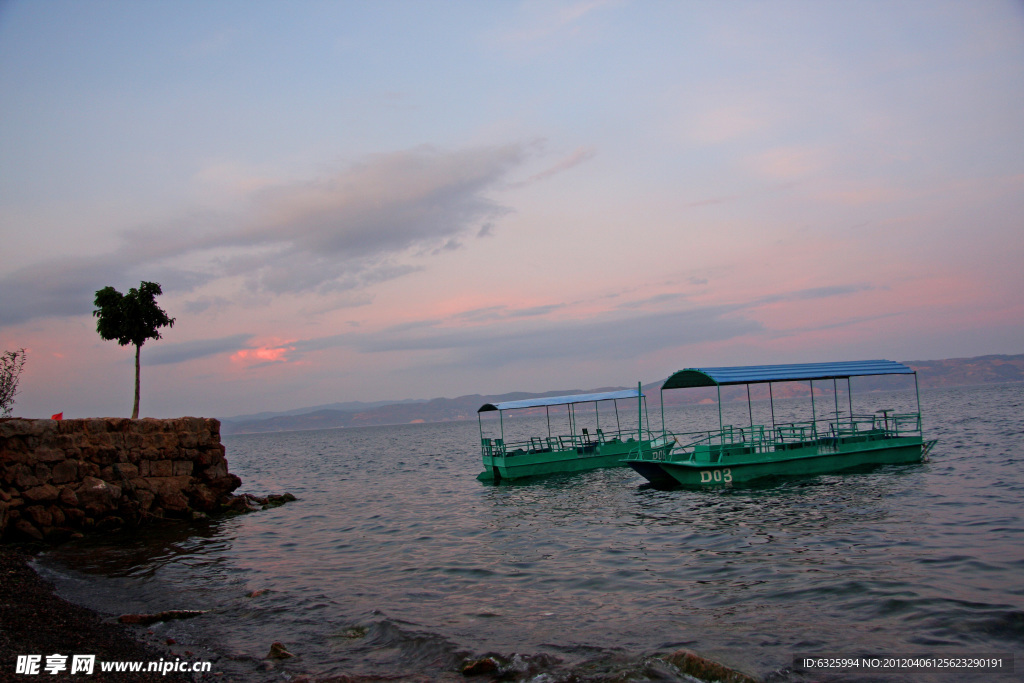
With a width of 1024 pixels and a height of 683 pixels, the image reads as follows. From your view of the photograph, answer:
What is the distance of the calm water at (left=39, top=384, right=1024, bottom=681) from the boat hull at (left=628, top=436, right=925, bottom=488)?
0.69 metres

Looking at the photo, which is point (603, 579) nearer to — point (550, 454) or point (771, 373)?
point (771, 373)

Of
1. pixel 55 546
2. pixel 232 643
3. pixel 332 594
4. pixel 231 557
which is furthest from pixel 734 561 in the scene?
pixel 55 546

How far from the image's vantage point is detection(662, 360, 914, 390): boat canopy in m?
21.8

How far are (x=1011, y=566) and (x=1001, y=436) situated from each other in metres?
32.9

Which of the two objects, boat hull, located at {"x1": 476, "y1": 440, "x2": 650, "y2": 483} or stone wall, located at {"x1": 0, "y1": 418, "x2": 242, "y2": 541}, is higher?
stone wall, located at {"x1": 0, "y1": 418, "x2": 242, "y2": 541}

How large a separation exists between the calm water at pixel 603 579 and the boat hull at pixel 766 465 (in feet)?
2.26

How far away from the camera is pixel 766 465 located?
22594 mm

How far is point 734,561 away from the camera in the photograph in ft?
42.7

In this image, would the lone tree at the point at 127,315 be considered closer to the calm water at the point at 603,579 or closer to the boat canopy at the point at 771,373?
the calm water at the point at 603,579

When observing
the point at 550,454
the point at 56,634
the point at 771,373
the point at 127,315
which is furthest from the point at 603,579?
the point at 127,315

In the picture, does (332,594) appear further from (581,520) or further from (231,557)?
(581,520)

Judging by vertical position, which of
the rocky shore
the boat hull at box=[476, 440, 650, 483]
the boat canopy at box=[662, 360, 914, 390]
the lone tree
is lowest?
the boat hull at box=[476, 440, 650, 483]

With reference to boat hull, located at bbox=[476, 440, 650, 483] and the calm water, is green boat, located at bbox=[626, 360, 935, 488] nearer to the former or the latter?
the calm water

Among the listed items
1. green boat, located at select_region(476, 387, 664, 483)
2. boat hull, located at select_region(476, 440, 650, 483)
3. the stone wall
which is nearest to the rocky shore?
the stone wall
